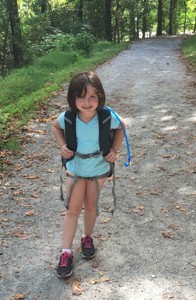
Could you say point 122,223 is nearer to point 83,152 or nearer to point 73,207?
point 73,207

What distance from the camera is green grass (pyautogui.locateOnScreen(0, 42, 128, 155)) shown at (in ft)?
24.2

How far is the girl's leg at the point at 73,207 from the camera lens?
124 inches

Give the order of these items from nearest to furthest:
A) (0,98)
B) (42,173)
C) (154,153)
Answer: (42,173) → (154,153) → (0,98)

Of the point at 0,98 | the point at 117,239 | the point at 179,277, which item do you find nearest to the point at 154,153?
the point at 117,239

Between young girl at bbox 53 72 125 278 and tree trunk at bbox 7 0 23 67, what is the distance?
38.0ft

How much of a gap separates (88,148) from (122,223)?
1.41 meters

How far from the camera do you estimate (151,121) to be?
746 centimetres

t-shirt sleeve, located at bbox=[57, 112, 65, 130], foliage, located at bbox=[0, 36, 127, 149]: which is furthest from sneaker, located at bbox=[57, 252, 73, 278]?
foliage, located at bbox=[0, 36, 127, 149]

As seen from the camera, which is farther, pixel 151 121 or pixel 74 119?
pixel 151 121

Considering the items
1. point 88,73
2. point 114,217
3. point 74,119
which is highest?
point 88,73

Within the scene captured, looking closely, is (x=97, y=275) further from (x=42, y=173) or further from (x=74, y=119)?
(x=42, y=173)

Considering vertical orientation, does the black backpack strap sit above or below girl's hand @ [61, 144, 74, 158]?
above

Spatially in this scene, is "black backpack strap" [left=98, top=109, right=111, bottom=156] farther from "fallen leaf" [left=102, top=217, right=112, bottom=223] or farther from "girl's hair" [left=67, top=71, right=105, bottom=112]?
"fallen leaf" [left=102, top=217, right=112, bottom=223]

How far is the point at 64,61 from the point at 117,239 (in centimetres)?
1165
